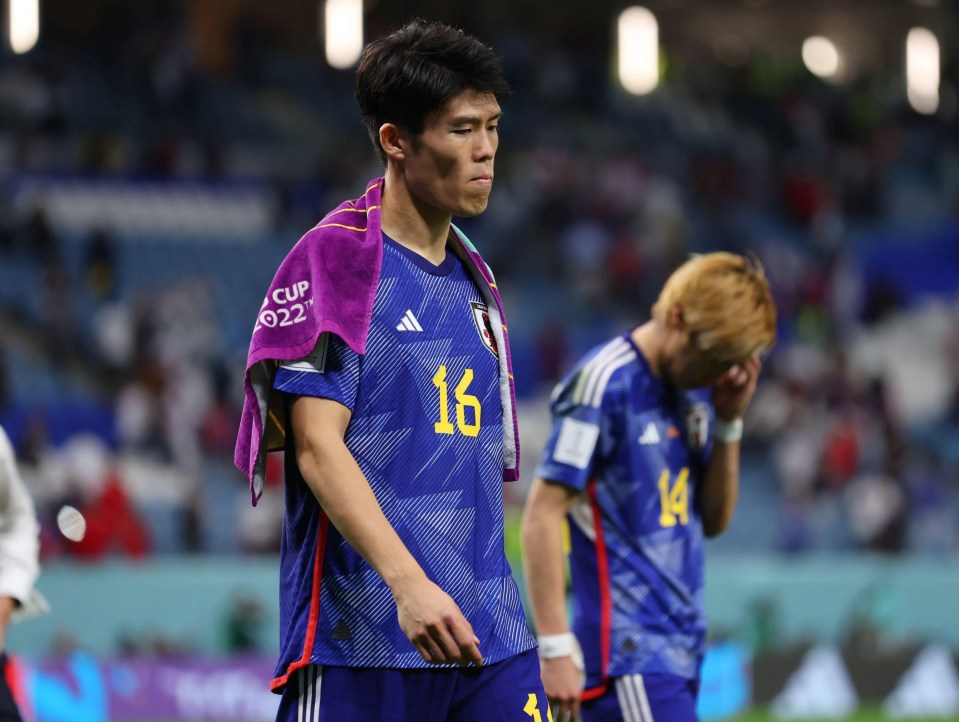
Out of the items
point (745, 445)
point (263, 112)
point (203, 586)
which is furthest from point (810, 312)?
point (203, 586)

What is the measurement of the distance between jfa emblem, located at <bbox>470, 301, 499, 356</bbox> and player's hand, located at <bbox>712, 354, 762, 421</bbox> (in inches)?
62.5

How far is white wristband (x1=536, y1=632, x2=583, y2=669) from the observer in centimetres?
484

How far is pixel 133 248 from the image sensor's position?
1948cm

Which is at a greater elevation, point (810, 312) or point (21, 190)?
point (21, 190)

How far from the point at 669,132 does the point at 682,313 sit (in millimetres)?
20460

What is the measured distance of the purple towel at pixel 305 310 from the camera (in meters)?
3.41

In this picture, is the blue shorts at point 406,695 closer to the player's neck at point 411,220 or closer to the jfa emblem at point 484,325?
the jfa emblem at point 484,325

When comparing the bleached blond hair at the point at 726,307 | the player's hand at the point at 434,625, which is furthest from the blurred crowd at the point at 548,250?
the player's hand at the point at 434,625

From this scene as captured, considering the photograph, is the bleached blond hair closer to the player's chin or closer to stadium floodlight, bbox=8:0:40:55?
the player's chin

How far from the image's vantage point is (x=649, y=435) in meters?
5.10

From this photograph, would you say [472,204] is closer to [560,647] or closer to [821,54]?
[560,647]

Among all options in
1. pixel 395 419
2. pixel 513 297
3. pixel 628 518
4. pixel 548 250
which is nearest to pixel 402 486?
pixel 395 419

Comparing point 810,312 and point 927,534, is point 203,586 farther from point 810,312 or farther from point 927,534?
point 810,312

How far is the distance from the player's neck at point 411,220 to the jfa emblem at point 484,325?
6.0 inches
